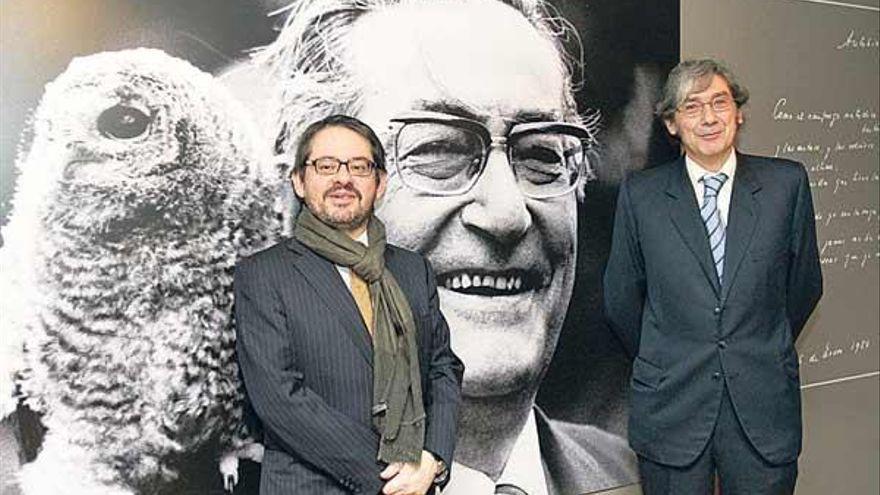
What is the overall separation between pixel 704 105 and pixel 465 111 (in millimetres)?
599

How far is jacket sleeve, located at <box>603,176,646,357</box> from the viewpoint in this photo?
9.22 feet

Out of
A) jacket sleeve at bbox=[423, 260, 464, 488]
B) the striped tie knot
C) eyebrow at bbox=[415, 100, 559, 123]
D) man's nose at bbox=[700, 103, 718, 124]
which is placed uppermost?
eyebrow at bbox=[415, 100, 559, 123]

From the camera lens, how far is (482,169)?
2777 millimetres

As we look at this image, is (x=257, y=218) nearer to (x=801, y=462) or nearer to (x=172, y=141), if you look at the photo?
(x=172, y=141)

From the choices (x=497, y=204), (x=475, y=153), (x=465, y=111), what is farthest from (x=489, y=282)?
(x=465, y=111)

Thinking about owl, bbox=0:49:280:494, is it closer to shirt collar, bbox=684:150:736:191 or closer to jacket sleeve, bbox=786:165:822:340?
shirt collar, bbox=684:150:736:191

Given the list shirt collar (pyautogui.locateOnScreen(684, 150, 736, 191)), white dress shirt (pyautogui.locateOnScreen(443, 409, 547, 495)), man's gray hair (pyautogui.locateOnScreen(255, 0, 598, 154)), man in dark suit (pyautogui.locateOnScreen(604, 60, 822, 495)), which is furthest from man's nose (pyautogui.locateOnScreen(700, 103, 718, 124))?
white dress shirt (pyautogui.locateOnScreen(443, 409, 547, 495))

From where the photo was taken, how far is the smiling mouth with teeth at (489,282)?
2.76m

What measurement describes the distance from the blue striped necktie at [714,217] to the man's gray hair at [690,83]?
19cm

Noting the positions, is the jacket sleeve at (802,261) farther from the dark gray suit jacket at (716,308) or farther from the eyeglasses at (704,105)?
the eyeglasses at (704,105)

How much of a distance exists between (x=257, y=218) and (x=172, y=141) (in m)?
0.25

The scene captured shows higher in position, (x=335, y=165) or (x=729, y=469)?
(x=335, y=165)

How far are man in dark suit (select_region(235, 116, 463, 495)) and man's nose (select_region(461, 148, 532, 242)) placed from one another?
0.55 m

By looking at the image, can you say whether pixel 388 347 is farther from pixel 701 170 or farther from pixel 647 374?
pixel 701 170
